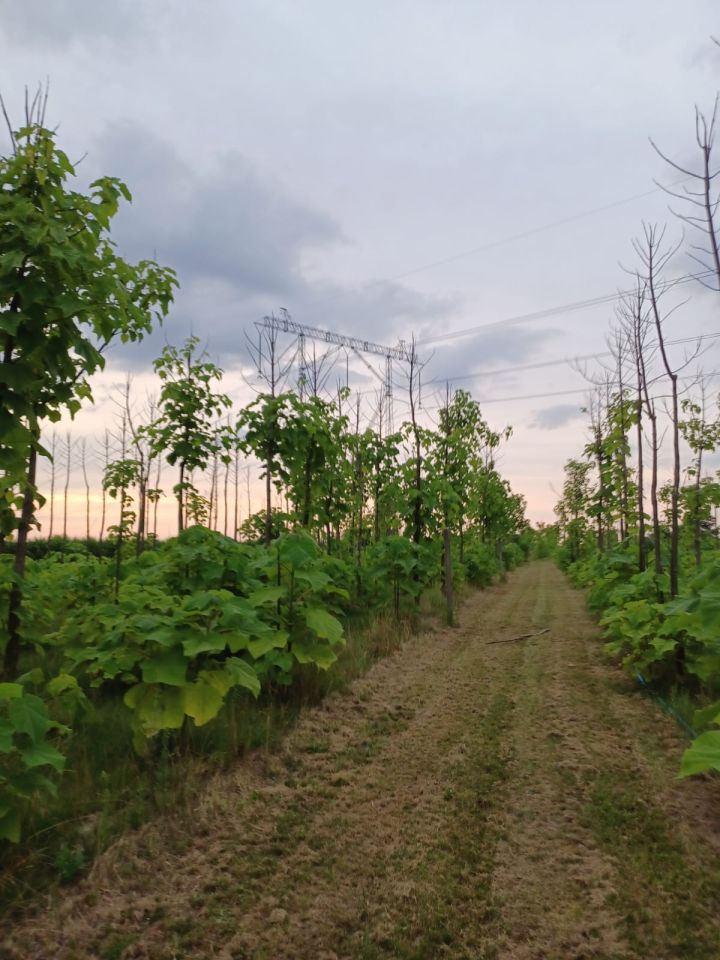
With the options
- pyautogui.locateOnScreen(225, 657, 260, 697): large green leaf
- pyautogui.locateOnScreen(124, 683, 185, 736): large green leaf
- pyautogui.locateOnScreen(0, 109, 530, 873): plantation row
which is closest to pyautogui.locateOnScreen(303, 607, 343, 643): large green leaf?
pyautogui.locateOnScreen(0, 109, 530, 873): plantation row

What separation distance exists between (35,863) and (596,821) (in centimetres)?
342

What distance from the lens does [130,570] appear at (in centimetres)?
722

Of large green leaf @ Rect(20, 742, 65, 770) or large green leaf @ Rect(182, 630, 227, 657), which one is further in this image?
large green leaf @ Rect(182, 630, 227, 657)

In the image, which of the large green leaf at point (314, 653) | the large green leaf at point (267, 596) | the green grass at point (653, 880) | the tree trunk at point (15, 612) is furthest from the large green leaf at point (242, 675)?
the green grass at point (653, 880)

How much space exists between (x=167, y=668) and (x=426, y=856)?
6.49 ft

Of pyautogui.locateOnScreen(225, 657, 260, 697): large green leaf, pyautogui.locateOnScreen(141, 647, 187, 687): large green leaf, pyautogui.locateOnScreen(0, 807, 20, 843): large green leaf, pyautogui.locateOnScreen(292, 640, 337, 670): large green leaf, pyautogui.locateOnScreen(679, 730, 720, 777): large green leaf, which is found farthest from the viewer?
pyautogui.locateOnScreen(292, 640, 337, 670): large green leaf

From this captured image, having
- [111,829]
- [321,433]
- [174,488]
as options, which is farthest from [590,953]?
[174,488]

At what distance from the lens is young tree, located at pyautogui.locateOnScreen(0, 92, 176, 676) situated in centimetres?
247

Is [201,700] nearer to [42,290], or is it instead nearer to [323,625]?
[323,625]

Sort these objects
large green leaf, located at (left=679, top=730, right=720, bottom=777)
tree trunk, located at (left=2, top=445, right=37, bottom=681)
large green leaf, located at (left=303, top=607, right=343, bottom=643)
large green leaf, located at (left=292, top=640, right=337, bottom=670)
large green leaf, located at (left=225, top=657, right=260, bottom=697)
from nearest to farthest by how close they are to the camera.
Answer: large green leaf, located at (left=679, top=730, right=720, bottom=777) → large green leaf, located at (left=225, top=657, right=260, bottom=697) → tree trunk, located at (left=2, top=445, right=37, bottom=681) → large green leaf, located at (left=303, top=607, right=343, bottom=643) → large green leaf, located at (left=292, top=640, right=337, bottom=670)

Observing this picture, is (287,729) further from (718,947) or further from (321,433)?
(321,433)

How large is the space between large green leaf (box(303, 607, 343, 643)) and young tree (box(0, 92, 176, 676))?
8.44ft

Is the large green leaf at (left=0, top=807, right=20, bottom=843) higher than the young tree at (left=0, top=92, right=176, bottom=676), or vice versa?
the young tree at (left=0, top=92, right=176, bottom=676)

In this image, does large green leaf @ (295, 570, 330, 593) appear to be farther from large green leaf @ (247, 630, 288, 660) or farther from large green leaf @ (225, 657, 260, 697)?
large green leaf @ (225, 657, 260, 697)
